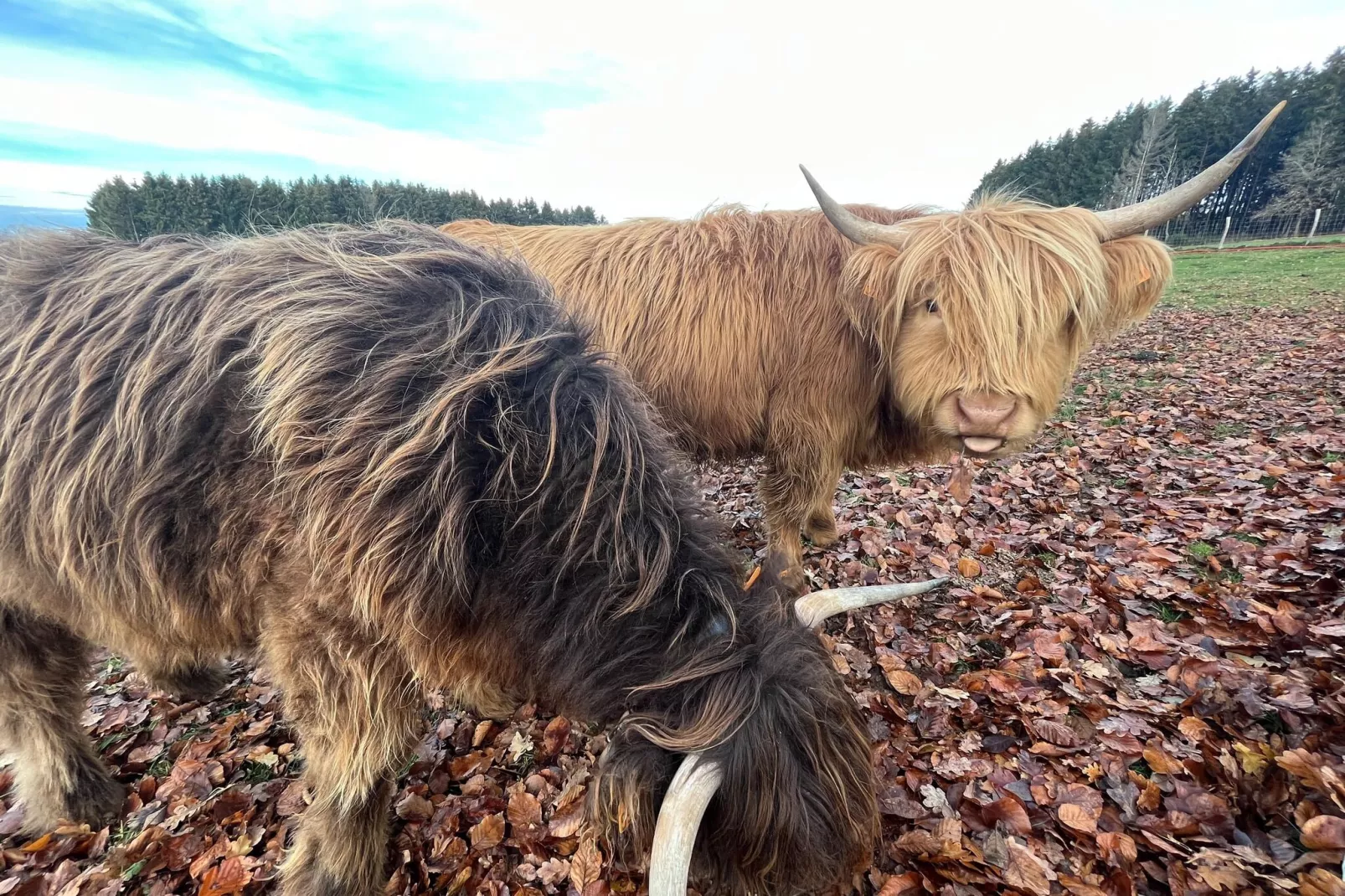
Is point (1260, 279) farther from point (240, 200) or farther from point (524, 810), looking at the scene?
point (240, 200)

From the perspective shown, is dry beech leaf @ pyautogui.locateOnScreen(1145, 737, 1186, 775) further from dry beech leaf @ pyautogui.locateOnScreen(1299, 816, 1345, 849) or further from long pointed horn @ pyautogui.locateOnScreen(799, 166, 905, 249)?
long pointed horn @ pyautogui.locateOnScreen(799, 166, 905, 249)

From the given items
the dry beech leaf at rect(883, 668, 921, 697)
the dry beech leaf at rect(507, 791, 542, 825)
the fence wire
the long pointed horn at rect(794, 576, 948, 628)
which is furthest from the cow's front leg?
the fence wire

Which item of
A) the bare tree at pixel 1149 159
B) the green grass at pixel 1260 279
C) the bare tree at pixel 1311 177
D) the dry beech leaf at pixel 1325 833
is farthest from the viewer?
the bare tree at pixel 1149 159

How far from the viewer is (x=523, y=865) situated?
257cm

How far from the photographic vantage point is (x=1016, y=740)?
278 cm

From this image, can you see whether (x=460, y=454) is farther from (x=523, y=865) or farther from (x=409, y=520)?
(x=523, y=865)

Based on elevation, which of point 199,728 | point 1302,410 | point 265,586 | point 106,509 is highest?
point 106,509

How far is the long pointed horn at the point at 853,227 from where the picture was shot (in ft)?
11.1

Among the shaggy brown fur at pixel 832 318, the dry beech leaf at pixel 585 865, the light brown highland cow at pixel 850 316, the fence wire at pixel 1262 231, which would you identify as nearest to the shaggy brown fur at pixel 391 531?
the dry beech leaf at pixel 585 865

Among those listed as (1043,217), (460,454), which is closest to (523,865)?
(460,454)

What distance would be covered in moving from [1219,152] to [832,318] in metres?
66.4

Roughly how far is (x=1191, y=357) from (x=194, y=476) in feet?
45.0

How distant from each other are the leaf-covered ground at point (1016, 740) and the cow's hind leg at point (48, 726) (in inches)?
5.5

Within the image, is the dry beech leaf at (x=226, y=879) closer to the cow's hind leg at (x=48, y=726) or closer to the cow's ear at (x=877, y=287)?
the cow's hind leg at (x=48, y=726)
